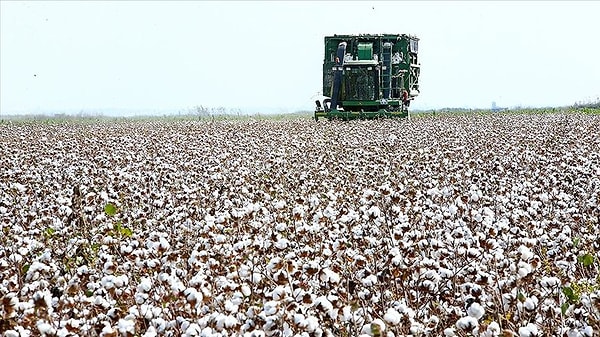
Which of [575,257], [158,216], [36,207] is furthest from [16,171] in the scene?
[575,257]

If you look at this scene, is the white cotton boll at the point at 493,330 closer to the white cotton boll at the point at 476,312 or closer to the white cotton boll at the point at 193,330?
the white cotton boll at the point at 476,312

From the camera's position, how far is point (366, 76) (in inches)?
1136

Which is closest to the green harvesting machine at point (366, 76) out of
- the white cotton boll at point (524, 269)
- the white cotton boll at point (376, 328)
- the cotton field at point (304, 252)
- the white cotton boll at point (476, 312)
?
the cotton field at point (304, 252)

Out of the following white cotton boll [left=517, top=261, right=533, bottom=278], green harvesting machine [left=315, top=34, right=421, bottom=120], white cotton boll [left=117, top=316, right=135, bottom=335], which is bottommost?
white cotton boll [left=117, top=316, right=135, bottom=335]

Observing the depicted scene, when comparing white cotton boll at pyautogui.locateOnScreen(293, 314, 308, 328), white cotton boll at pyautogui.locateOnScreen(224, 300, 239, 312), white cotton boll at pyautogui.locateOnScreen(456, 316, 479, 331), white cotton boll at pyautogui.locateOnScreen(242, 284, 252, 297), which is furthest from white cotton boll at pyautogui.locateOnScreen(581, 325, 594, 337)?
white cotton boll at pyautogui.locateOnScreen(242, 284, 252, 297)

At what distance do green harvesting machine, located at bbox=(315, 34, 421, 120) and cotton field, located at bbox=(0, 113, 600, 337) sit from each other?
15.6 m

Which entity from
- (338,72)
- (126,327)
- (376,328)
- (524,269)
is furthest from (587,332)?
(338,72)

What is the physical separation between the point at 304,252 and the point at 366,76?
2375 centimetres

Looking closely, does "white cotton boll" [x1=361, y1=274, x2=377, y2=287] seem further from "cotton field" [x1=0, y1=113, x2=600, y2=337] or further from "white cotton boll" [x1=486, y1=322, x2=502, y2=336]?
"white cotton boll" [x1=486, y1=322, x2=502, y2=336]

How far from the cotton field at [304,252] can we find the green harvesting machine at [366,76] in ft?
51.2

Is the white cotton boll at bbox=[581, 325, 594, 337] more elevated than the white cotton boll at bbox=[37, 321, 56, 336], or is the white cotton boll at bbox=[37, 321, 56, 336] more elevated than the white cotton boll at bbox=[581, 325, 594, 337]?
the white cotton boll at bbox=[37, 321, 56, 336]

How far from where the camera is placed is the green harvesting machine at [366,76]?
28703mm

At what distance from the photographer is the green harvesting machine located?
2870 cm

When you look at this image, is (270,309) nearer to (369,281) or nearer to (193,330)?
(193,330)
